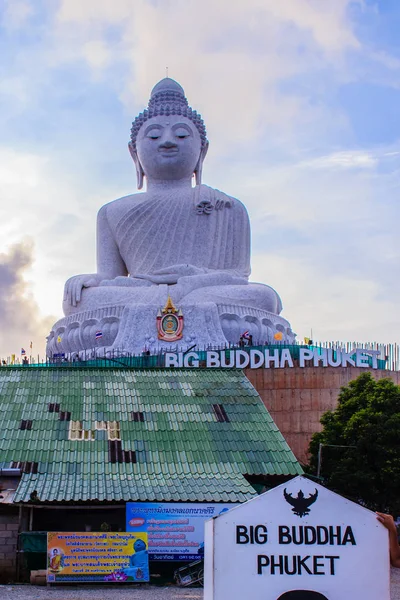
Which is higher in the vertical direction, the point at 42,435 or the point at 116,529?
the point at 42,435

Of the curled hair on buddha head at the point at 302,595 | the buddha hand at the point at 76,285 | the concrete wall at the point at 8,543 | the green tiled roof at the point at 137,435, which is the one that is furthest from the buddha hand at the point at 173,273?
the curled hair on buddha head at the point at 302,595

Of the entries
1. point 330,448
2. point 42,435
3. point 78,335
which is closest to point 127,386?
point 42,435

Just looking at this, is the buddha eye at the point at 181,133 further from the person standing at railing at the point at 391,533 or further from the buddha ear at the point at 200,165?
the person standing at railing at the point at 391,533

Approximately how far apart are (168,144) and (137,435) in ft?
54.0

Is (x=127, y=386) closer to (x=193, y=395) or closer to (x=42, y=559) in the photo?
(x=193, y=395)

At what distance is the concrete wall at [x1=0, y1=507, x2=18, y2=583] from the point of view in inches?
535

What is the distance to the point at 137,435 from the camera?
1564 cm

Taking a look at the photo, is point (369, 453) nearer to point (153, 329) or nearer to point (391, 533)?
point (153, 329)

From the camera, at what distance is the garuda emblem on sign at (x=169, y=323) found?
84.3ft

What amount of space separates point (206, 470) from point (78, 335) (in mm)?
13228

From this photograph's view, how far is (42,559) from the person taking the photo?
13297 millimetres

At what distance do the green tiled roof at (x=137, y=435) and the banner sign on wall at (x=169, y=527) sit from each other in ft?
0.56

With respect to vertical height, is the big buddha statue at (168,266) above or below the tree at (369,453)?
above

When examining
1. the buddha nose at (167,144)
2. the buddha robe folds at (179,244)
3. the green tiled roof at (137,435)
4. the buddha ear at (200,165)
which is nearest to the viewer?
the green tiled roof at (137,435)
